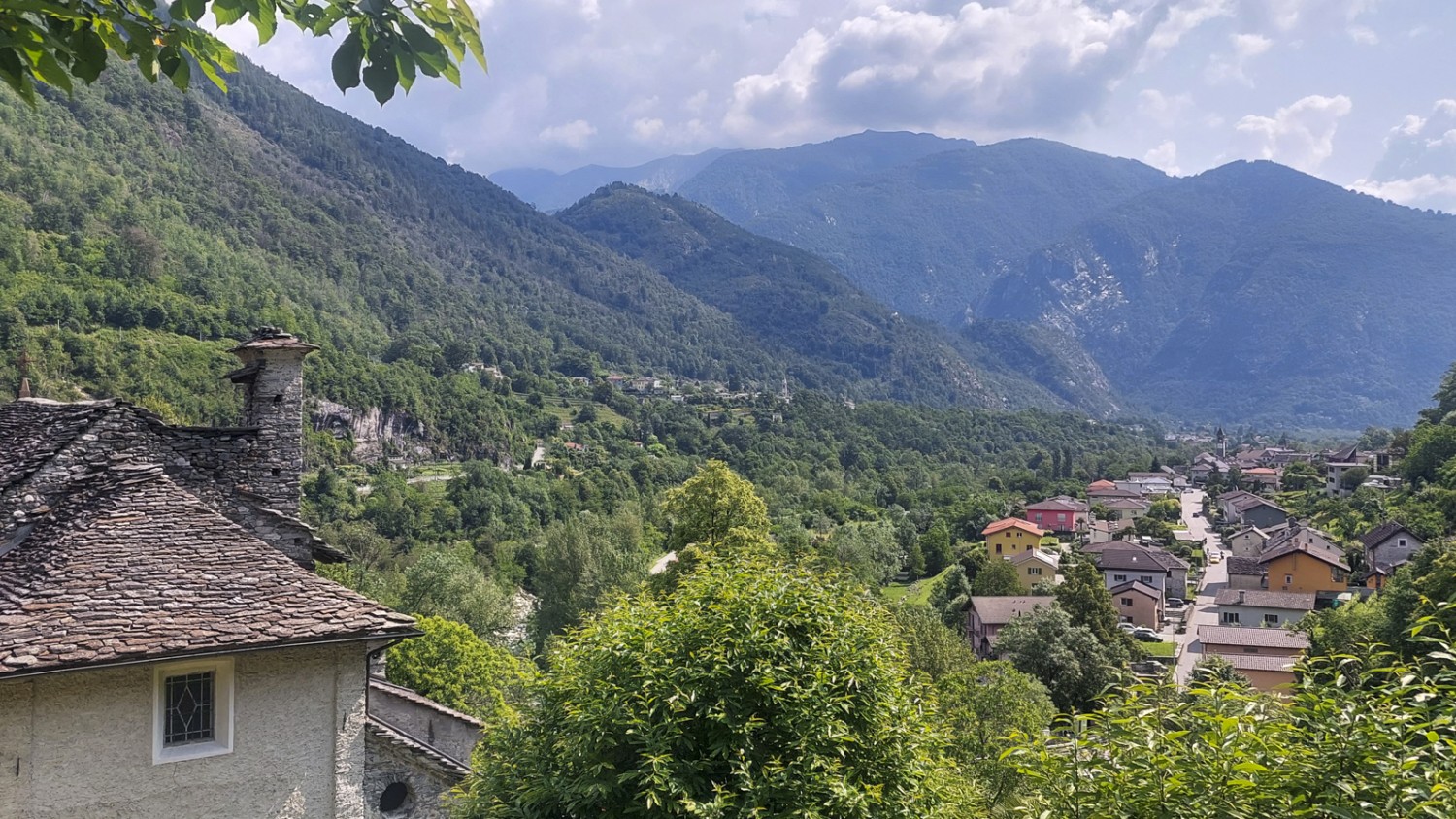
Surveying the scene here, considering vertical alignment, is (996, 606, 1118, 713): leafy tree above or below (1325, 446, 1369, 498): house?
below

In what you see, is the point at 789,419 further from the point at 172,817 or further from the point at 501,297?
the point at 172,817

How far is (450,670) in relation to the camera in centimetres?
2538

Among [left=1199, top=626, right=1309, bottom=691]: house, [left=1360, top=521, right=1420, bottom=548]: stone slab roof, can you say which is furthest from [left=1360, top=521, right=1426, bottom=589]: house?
[left=1199, top=626, right=1309, bottom=691]: house

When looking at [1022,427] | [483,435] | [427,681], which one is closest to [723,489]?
[427,681]

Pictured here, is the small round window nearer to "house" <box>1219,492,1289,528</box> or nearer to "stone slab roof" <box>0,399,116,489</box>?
"stone slab roof" <box>0,399,116,489</box>

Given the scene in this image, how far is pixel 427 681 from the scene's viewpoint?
81.5 feet

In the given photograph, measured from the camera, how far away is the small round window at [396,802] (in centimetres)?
1209

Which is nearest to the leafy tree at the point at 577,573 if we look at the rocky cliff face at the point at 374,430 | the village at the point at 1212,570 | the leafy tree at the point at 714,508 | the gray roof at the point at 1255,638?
the leafy tree at the point at 714,508

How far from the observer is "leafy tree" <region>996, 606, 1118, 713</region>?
124ft

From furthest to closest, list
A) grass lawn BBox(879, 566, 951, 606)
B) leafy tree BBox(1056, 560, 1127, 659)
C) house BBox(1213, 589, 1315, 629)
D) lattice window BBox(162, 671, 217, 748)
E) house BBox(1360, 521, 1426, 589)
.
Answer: grass lawn BBox(879, 566, 951, 606) → house BBox(1213, 589, 1315, 629) → house BBox(1360, 521, 1426, 589) → leafy tree BBox(1056, 560, 1127, 659) → lattice window BBox(162, 671, 217, 748)

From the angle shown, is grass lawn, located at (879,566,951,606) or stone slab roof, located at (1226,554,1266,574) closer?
grass lawn, located at (879,566,951,606)

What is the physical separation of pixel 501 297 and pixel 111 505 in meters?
186

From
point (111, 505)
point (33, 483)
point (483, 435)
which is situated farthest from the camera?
point (483, 435)

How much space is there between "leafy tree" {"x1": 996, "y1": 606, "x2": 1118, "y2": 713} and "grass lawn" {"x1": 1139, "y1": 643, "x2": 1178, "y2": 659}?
9.39 m
